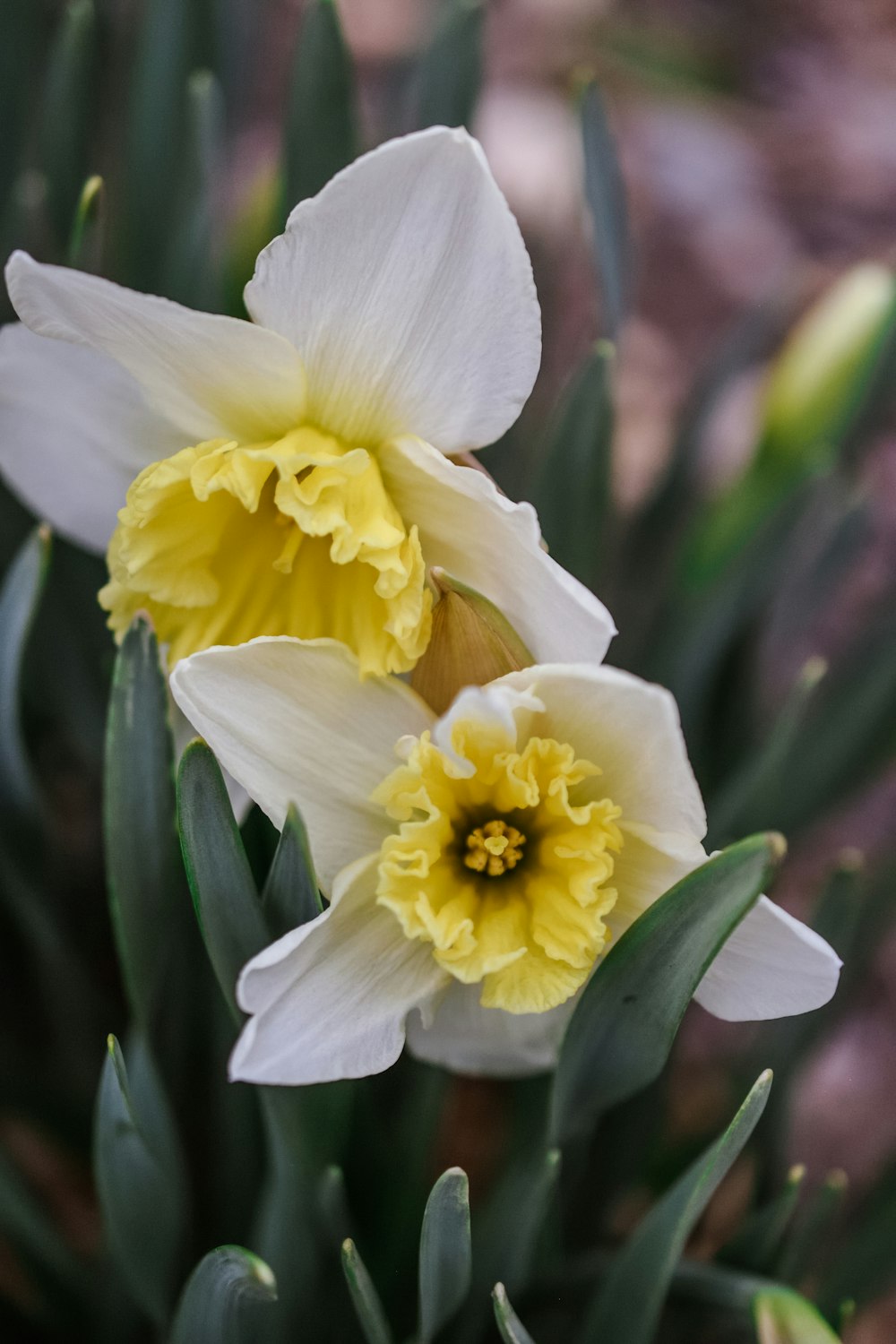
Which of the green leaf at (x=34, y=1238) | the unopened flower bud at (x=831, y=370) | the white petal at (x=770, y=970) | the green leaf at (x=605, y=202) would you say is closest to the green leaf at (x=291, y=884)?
the white petal at (x=770, y=970)

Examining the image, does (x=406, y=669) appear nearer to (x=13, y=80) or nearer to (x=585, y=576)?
(x=585, y=576)

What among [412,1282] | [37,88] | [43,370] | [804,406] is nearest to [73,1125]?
[412,1282]

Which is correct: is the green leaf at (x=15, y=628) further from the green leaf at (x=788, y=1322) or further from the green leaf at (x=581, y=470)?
the green leaf at (x=788, y=1322)

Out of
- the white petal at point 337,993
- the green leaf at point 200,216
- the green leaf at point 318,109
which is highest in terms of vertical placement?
the green leaf at point 318,109

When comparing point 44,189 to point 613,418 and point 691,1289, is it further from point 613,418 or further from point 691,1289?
point 691,1289

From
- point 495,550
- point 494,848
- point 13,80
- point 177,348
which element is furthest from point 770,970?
point 13,80

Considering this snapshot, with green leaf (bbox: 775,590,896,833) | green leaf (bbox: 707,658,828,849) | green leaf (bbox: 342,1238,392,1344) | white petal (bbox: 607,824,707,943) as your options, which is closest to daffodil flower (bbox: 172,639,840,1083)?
white petal (bbox: 607,824,707,943)
